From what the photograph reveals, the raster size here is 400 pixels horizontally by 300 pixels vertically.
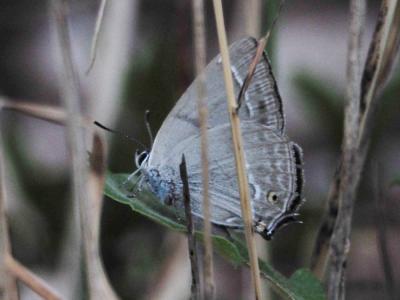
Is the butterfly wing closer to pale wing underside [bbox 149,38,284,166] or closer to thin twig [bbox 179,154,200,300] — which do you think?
pale wing underside [bbox 149,38,284,166]

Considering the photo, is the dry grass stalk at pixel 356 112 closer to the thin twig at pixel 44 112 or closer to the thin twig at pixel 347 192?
the thin twig at pixel 347 192

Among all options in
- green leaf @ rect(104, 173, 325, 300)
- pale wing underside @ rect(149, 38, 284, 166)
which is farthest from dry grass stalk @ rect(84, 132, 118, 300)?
pale wing underside @ rect(149, 38, 284, 166)

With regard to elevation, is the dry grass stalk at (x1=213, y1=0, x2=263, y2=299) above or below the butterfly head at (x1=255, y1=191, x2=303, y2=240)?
above

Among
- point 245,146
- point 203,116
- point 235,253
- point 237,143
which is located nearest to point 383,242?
point 245,146

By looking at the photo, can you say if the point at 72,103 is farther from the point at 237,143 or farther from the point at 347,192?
the point at 347,192

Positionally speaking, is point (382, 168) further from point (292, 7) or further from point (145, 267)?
point (292, 7)

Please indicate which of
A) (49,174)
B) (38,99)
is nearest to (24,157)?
(49,174)

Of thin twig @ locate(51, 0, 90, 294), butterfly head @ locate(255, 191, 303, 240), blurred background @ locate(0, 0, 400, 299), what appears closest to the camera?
thin twig @ locate(51, 0, 90, 294)

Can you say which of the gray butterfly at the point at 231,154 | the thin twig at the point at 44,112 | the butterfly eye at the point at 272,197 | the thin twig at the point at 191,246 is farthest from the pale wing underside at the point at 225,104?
the thin twig at the point at 191,246
